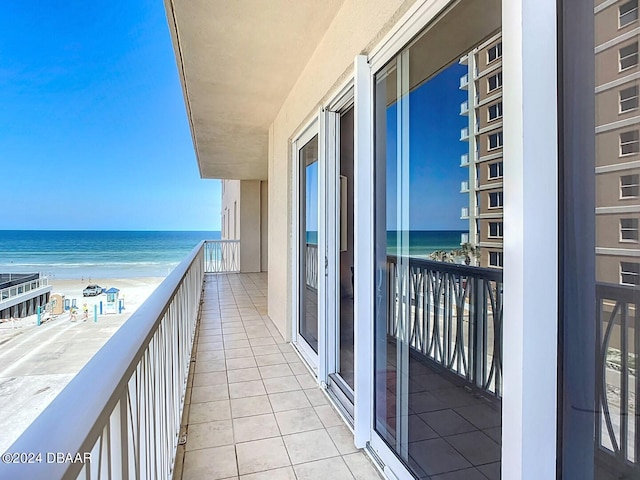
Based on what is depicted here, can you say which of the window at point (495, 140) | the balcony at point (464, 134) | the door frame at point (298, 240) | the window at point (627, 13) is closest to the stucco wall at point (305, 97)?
the door frame at point (298, 240)

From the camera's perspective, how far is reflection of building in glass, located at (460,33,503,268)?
3.47 feet

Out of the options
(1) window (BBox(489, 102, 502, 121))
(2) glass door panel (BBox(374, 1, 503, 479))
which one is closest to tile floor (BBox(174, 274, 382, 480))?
(2) glass door panel (BBox(374, 1, 503, 479))

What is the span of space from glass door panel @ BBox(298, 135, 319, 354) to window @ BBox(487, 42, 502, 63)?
201 cm

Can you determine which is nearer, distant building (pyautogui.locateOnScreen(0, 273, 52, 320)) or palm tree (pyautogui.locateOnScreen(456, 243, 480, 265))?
palm tree (pyautogui.locateOnScreen(456, 243, 480, 265))

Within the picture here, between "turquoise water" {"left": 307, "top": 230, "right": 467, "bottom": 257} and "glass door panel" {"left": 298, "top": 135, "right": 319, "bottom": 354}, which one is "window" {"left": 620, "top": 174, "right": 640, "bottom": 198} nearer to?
"turquoise water" {"left": 307, "top": 230, "right": 467, "bottom": 257}

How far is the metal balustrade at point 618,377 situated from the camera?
719mm

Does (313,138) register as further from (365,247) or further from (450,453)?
(450,453)

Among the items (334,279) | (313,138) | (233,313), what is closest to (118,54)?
(233,313)

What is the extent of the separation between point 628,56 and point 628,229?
0.36 meters

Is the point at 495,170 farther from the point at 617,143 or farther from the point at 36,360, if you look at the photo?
the point at 36,360

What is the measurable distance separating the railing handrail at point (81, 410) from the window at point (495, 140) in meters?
1.19

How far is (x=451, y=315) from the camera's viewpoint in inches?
57.3

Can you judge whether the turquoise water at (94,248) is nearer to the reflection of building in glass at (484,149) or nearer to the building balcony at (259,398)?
the building balcony at (259,398)

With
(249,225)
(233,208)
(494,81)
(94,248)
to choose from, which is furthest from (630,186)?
(94,248)
